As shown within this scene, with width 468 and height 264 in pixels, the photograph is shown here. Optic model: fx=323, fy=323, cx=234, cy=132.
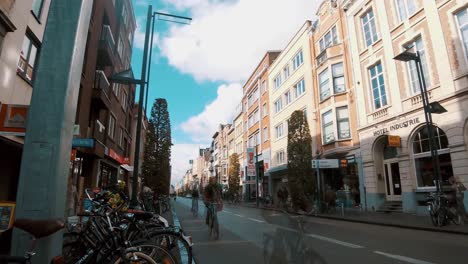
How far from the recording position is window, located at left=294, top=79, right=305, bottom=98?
31.7 metres

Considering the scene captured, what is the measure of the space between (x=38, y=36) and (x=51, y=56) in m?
11.2

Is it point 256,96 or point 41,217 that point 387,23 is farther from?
point 256,96

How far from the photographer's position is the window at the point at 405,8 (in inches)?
752

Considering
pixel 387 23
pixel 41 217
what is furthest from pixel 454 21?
pixel 41 217

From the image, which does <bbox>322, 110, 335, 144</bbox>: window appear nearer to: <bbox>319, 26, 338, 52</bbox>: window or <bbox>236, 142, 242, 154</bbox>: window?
<bbox>319, 26, 338, 52</bbox>: window

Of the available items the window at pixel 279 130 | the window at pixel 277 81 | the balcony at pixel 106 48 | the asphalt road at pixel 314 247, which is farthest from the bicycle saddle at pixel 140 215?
the window at pixel 277 81

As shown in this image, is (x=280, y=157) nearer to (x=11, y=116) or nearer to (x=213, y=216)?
(x=213, y=216)

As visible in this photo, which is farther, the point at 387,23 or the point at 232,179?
the point at 232,179

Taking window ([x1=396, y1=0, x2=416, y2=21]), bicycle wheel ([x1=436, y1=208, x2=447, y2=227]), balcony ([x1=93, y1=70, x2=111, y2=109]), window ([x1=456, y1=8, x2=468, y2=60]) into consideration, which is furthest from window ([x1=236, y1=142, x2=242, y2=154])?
bicycle wheel ([x1=436, y1=208, x2=447, y2=227])

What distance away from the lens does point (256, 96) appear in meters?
48.4

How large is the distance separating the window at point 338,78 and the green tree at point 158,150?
1515 centimetres

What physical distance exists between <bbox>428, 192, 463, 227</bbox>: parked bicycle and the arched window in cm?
402

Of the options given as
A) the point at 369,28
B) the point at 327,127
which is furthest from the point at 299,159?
the point at 369,28

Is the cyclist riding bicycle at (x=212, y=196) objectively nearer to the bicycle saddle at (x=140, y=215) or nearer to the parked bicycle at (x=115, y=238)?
the parked bicycle at (x=115, y=238)
